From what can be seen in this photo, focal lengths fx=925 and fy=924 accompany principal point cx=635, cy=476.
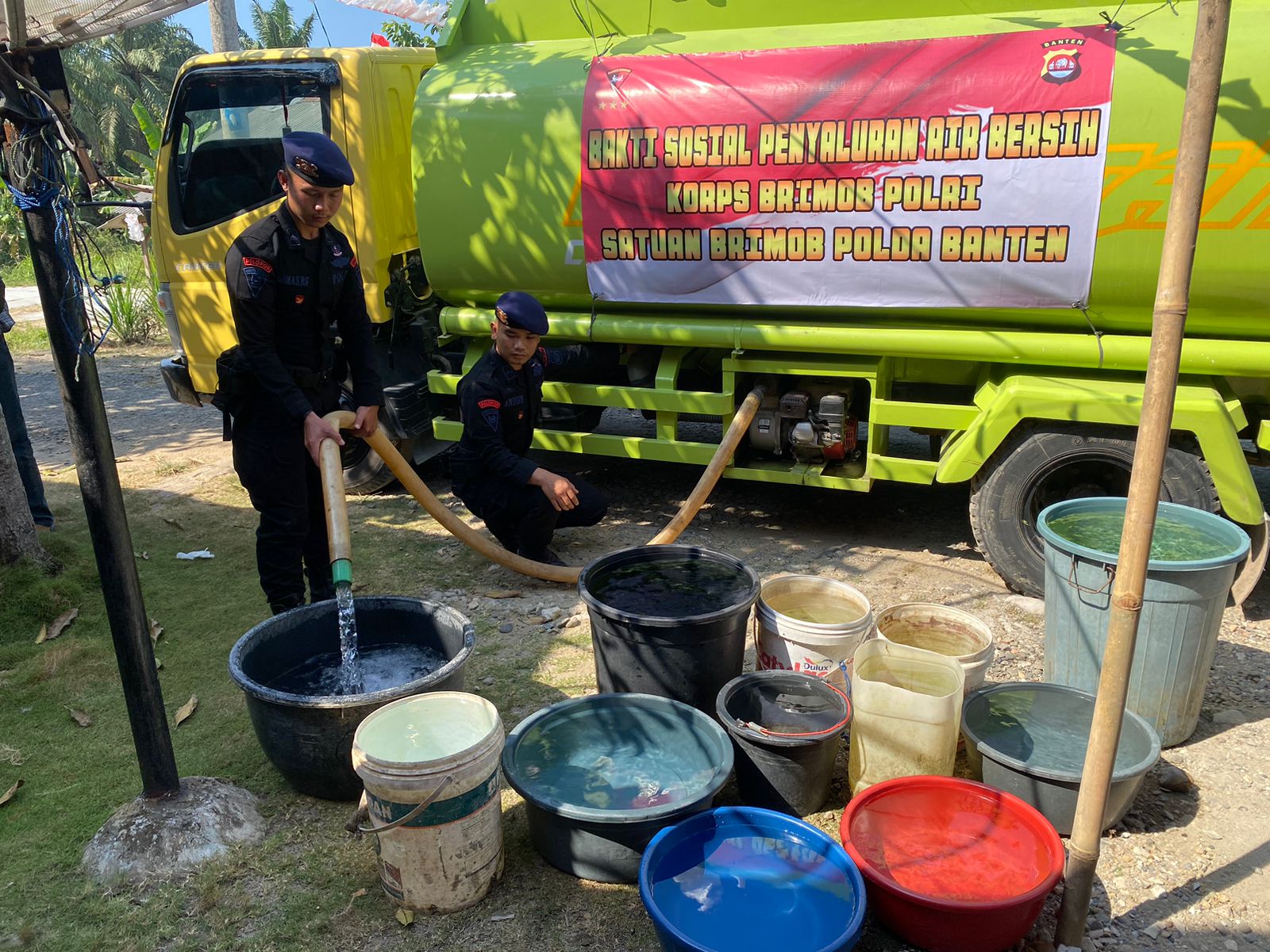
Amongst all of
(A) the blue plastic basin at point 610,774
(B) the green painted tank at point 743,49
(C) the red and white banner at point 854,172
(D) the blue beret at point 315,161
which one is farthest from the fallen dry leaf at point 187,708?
(C) the red and white banner at point 854,172

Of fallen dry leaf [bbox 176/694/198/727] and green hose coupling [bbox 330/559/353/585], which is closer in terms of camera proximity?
green hose coupling [bbox 330/559/353/585]

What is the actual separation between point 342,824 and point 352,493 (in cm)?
342

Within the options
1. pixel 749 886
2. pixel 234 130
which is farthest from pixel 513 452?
pixel 749 886

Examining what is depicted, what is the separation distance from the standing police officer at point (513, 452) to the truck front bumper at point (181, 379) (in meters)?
2.41

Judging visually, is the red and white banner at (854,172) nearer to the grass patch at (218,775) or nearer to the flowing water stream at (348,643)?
the grass patch at (218,775)

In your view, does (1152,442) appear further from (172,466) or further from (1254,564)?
(172,466)

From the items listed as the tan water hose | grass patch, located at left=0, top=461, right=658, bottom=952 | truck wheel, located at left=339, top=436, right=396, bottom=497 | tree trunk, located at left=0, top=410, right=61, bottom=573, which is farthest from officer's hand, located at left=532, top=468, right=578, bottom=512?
tree trunk, located at left=0, top=410, right=61, bottom=573

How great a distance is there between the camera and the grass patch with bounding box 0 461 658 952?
8.36 ft

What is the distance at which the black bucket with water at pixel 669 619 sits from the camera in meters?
3.15

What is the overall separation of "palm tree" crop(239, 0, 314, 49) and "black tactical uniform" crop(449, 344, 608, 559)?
2420 cm

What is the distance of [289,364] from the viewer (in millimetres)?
3832

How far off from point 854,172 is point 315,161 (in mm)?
2378

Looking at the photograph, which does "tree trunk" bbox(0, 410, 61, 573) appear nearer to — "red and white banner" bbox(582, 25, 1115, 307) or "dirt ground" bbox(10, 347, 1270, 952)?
"dirt ground" bbox(10, 347, 1270, 952)

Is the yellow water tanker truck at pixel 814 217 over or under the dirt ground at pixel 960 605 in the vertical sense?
over
